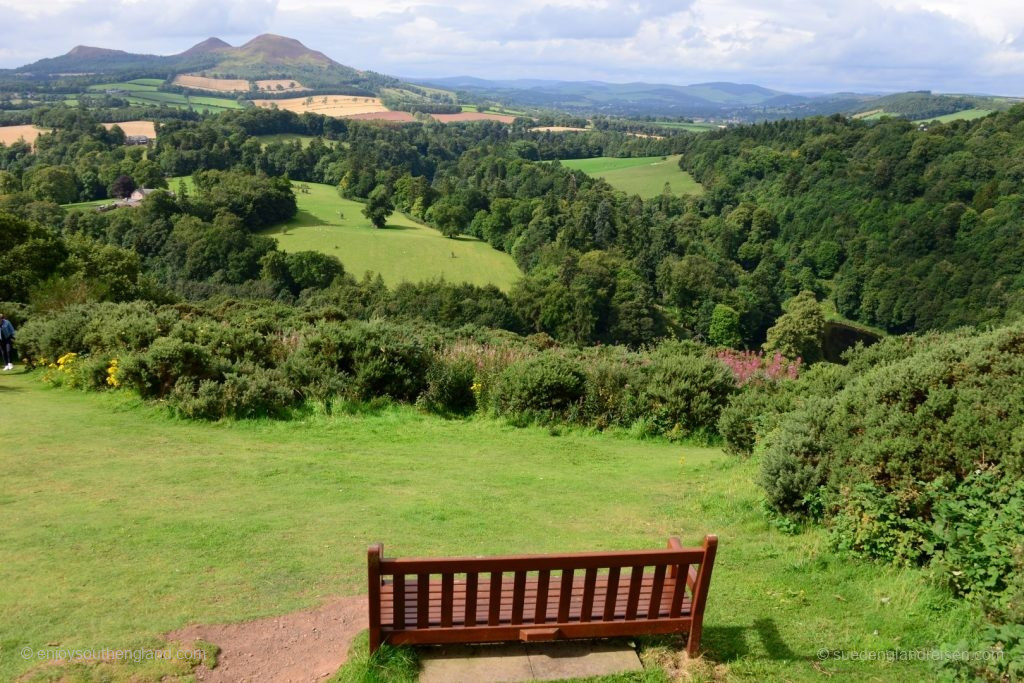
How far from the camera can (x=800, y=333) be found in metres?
59.9

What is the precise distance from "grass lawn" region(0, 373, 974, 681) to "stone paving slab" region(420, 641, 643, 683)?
2.55 feet

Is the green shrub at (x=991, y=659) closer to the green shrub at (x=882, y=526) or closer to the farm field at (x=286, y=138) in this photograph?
the green shrub at (x=882, y=526)

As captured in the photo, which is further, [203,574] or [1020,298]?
[1020,298]

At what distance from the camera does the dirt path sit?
446 cm

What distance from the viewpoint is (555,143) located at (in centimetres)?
17150

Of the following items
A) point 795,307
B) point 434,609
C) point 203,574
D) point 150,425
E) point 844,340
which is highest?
point 434,609

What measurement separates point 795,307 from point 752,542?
63.6 meters

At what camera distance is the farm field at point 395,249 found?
69.9m

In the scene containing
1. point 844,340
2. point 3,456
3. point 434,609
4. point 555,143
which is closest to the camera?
point 434,609

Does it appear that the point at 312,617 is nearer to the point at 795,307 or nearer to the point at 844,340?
the point at 795,307

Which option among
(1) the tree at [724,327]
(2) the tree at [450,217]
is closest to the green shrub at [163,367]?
(1) the tree at [724,327]

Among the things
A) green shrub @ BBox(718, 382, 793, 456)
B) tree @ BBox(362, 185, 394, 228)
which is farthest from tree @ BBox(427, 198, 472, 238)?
green shrub @ BBox(718, 382, 793, 456)

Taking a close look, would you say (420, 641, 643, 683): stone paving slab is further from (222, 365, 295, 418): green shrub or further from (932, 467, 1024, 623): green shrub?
(222, 365, 295, 418): green shrub

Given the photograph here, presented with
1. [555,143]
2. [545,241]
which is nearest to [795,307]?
[545,241]
